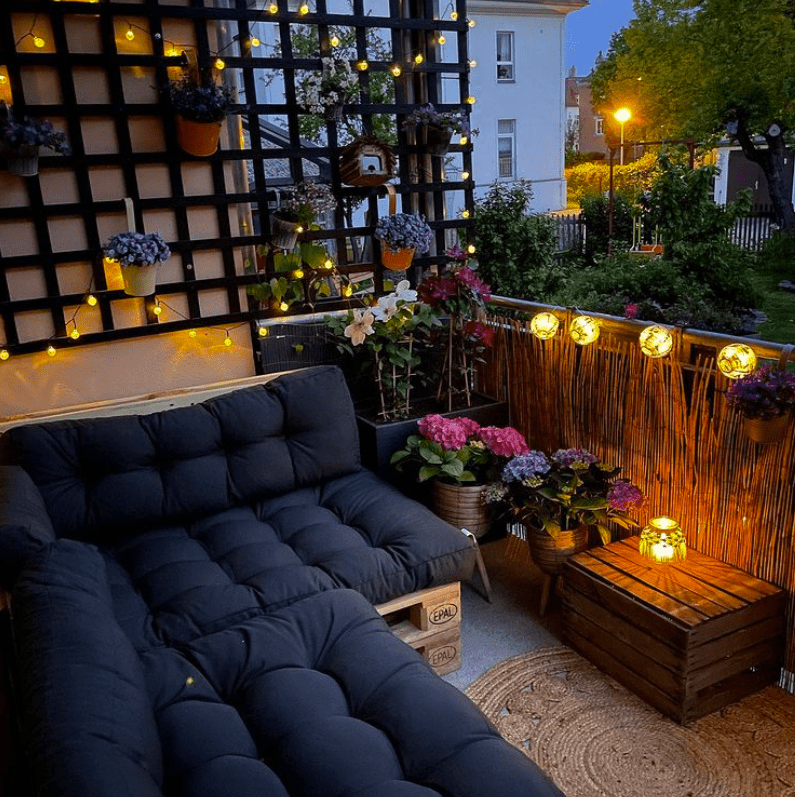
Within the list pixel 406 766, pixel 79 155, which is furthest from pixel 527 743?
pixel 79 155

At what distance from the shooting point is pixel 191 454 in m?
2.83

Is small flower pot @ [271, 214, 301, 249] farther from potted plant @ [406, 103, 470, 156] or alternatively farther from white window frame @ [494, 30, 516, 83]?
white window frame @ [494, 30, 516, 83]

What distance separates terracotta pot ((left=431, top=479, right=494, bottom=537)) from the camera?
10.0ft

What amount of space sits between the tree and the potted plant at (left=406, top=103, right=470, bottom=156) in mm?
8142

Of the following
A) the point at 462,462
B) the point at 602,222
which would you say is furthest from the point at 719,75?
the point at 462,462

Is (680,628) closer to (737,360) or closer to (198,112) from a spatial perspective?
(737,360)

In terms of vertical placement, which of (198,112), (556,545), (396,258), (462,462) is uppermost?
(198,112)

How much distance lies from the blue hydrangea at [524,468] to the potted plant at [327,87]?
1.64 m

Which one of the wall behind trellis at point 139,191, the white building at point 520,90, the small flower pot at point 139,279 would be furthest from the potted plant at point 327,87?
the white building at point 520,90

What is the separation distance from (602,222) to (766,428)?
28.4ft

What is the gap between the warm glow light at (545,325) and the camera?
315cm

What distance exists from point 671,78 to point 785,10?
1.81 meters

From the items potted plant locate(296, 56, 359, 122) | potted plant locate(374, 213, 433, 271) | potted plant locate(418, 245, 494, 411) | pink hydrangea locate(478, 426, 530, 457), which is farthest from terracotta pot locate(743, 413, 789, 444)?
potted plant locate(296, 56, 359, 122)

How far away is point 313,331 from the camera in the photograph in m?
3.46
